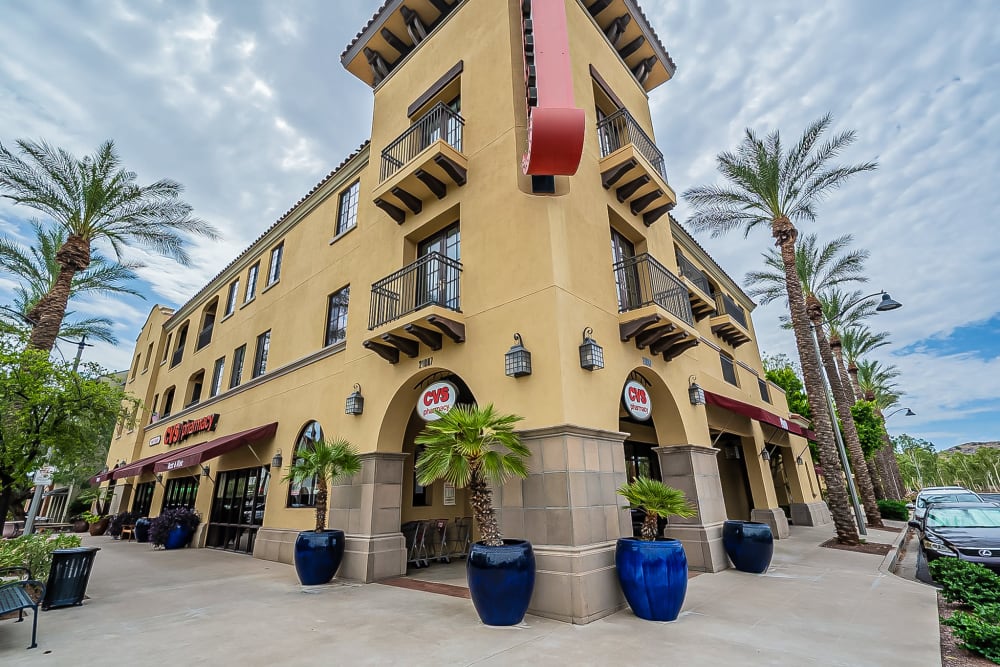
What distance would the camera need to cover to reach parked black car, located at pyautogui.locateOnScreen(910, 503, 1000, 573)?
9.01 meters

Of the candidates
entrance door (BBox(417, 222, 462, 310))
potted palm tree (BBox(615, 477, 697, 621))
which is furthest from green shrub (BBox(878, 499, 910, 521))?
entrance door (BBox(417, 222, 462, 310))

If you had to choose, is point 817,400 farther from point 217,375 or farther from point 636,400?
point 217,375

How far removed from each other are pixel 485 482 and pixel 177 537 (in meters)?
15.9

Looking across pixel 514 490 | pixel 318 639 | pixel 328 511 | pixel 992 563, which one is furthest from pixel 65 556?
pixel 992 563

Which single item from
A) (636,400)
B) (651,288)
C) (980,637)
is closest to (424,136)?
(651,288)

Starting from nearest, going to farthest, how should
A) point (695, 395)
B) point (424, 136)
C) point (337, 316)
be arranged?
1. point (695, 395)
2. point (424, 136)
3. point (337, 316)

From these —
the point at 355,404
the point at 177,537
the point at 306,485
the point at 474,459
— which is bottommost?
the point at 177,537

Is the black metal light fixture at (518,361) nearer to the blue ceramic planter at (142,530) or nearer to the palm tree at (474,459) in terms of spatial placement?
the palm tree at (474,459)

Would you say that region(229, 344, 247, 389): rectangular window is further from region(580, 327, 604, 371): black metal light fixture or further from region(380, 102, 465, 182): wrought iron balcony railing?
region(580, 327, 604, 371): black metal light fixture

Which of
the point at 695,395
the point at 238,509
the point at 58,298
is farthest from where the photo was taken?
the point at 238,509

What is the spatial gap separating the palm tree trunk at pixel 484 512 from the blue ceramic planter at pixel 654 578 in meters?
1.96

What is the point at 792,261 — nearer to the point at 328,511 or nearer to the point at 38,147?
the point at 328,511

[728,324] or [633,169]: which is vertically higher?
[633,169]

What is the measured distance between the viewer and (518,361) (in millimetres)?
7555
